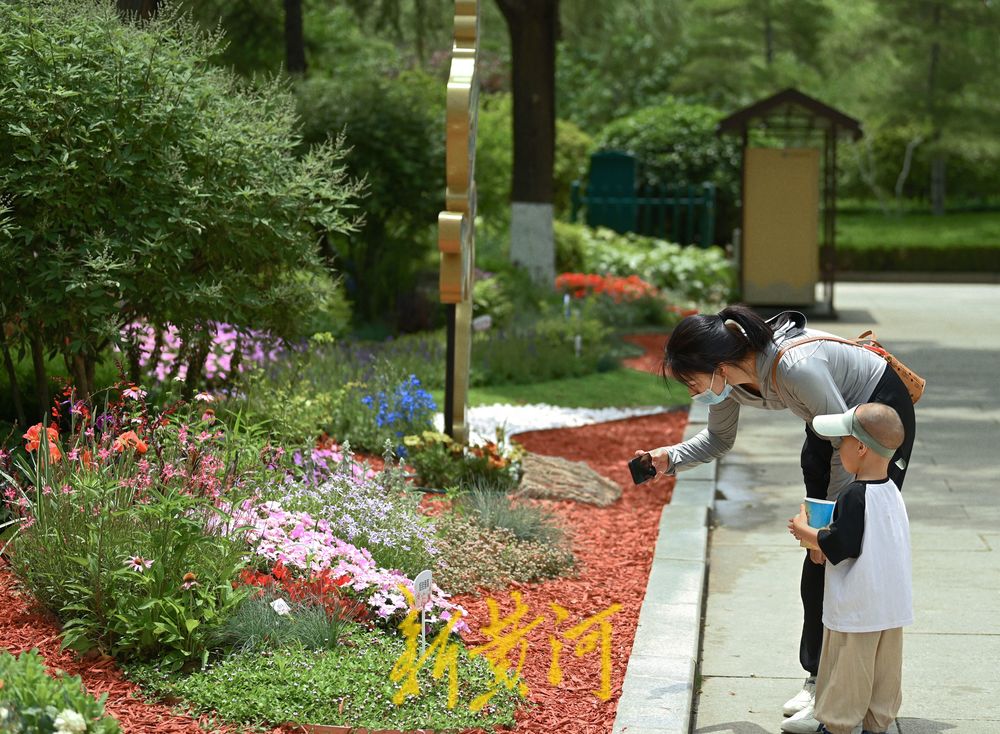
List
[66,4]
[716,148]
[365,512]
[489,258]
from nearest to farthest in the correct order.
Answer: [365,512] → [66,4] → [489,258] → [716,148]

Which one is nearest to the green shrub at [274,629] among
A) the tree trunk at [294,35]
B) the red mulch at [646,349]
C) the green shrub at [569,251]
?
the red mulch at [646,349]

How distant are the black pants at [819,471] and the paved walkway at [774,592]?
1.01 ft

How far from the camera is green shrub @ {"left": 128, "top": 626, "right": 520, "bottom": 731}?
3920mm

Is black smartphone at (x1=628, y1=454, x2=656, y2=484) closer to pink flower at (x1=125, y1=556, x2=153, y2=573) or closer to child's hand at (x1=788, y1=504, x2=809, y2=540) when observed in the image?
child's hand at (x1=788, y1=504, x2=809, y2=540)

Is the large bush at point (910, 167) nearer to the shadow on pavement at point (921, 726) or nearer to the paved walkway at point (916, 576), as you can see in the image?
the paved walkway at point (916, 576)

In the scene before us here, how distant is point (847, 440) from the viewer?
3.81 metres

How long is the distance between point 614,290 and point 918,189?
26.6 metres

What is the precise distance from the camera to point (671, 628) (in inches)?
202

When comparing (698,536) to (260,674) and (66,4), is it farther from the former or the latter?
(66,4)

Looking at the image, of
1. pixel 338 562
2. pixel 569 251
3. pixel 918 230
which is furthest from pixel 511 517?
pixel 918 230

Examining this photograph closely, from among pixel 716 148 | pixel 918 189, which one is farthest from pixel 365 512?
pixel 918 189

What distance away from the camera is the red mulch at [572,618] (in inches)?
162

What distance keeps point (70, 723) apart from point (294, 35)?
12887 mm

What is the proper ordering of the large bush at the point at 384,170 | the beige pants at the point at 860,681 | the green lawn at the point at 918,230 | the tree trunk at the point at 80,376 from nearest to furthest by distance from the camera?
1. the beige pants at the point at 860,681
2. the tree trunk at the point at 80,376
3. the large bush at the point at 384,170
4. the green lawn at the point at 918,230
